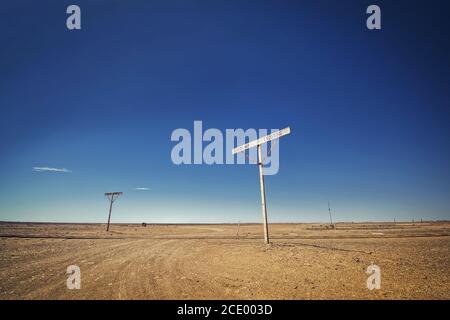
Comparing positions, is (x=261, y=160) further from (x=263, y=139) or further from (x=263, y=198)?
(x=263, y=198)

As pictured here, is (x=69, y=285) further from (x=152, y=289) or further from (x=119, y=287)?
(x=152, y=289)

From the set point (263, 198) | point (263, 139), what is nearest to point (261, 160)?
point (263, 139)

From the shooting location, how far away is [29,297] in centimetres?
590

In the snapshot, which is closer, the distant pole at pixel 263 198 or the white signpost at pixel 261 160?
the white signpost at pixel 261 160

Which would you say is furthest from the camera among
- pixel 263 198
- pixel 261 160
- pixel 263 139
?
pixel 261 160

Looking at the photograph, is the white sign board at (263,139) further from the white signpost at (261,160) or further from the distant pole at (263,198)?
the distant pole at (263,198)

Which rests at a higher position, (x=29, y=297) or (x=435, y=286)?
(x=29, y=297)

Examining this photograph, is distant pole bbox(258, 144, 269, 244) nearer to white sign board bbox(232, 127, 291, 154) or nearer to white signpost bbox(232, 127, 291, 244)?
white signpost bbox(232, 127, 291, 244)

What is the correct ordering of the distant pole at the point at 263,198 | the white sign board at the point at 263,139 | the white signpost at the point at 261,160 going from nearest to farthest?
1. the white sign board at the point at 263,139
2. the white signpost at the point at 261,160
3. the distant pole at the point at 263,198

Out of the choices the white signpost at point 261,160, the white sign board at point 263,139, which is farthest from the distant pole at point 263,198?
the white sign board at point 263,139

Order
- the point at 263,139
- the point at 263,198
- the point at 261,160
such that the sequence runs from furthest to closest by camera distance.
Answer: the point at 261,160, the point at 263,139, the point at 263,198

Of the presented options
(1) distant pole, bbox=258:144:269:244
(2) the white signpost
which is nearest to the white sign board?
(2) the white signpost
